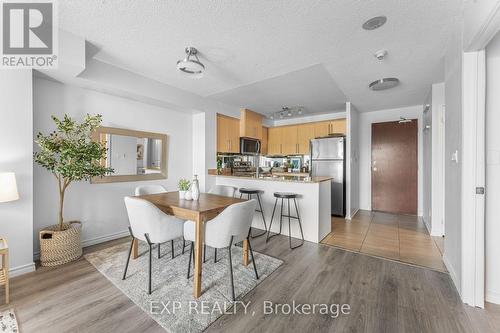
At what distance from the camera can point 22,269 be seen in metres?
2.19

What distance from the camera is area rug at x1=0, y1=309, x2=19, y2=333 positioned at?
1493 mm

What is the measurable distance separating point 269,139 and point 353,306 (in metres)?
4.76

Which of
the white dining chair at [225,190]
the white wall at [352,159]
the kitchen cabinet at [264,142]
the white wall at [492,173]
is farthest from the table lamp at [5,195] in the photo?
the white wall at [352,159]

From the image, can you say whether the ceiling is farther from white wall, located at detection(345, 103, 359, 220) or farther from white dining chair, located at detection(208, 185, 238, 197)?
white dining chair, located at detection(208, 185, 238, 197)

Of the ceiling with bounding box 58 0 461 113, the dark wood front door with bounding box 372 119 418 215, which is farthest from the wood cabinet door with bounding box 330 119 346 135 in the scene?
the ceiling with bounding box 58 0 461 113

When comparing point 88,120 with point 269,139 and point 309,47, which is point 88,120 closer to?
point 309,47

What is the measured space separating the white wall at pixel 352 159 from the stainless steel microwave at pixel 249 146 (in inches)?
84.2

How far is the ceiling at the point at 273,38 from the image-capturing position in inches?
68.8

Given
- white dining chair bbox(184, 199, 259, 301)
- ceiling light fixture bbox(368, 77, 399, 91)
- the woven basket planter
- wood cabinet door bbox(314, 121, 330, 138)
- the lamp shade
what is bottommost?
the woven basket planter

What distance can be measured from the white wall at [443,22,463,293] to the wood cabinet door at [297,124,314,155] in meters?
3.13

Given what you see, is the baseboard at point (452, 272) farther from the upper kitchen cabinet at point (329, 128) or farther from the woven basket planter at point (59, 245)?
the woven basket planter at point (59, 245)

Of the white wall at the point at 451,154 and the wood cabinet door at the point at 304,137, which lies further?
the wood cabinet door at the point at 304,137

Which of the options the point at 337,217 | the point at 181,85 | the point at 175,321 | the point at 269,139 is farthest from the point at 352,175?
the point at 175,321

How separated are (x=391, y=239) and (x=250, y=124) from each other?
3605 mm
